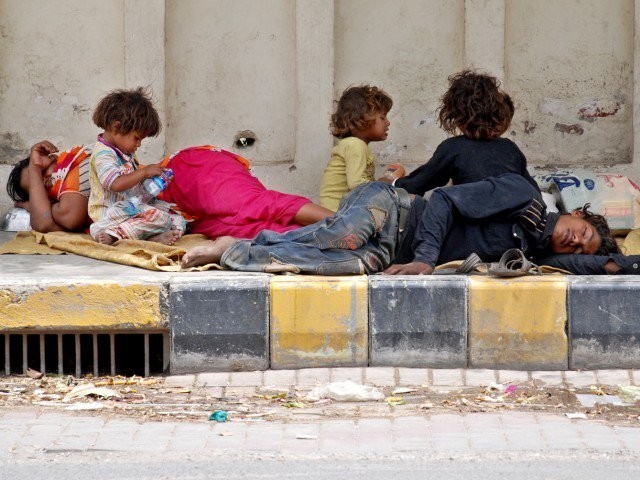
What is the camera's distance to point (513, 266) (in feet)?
19.6

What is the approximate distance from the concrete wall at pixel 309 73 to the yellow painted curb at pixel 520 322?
245 cm

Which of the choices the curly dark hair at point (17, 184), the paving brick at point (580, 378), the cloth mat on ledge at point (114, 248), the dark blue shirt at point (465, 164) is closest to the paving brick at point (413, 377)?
the paving brick at point (580, 378)

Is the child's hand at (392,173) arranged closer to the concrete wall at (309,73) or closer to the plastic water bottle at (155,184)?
the concrete wall at (309,73)

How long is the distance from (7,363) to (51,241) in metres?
1.17

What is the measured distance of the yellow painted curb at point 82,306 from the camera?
588cm

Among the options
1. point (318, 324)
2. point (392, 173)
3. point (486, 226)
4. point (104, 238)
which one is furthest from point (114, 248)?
point (486, 226)

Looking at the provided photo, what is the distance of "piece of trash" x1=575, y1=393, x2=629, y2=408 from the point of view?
5.36 metres

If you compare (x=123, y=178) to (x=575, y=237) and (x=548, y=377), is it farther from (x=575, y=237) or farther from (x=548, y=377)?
(x=548, y=377)

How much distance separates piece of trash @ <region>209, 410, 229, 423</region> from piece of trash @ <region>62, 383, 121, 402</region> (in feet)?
1.96

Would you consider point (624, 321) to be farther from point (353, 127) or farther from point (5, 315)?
point (5, 315)

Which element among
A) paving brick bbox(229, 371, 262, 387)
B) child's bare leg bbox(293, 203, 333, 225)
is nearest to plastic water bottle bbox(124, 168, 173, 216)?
child's bare leg bbox(293, 203, 333, 225)

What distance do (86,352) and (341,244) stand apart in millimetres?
1404

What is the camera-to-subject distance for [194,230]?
7434mm

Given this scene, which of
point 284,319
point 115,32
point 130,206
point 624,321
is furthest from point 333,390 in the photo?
point 115,32
